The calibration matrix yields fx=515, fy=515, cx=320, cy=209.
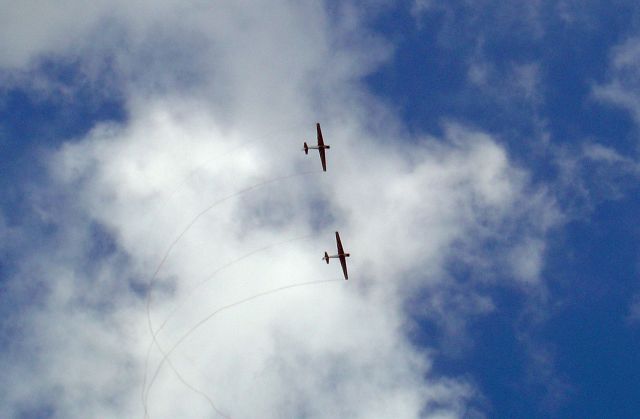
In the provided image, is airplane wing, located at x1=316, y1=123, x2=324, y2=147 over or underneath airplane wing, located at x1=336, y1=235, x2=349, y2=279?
over

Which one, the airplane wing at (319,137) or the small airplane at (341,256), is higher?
the airplane wing at (319,137)

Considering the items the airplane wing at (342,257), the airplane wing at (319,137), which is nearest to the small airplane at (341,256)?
the airplane wing at (342,257)

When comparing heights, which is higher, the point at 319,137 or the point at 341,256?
the point at 319,137

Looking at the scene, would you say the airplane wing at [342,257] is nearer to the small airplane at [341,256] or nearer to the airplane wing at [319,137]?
the small airplane at [341,256]

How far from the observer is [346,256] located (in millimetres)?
116188

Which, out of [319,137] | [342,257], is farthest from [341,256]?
[319,137]

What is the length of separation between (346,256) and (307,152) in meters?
25.8

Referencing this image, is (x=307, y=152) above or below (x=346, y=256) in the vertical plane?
above

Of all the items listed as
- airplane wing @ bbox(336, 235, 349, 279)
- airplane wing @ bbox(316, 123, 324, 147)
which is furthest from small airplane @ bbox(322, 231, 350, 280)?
airplane wing @ bbox(316, 123, 324, 147)

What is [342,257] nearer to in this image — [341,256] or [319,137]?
[341,256]

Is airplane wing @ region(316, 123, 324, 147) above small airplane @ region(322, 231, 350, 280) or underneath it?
above

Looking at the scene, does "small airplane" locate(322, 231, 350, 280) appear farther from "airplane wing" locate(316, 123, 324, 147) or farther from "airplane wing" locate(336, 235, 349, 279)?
"airplane wing" locate(316, 123, 324, 147)

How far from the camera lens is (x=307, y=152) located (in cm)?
12019

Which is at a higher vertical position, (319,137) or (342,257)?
(319,137)
